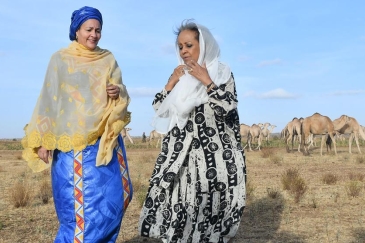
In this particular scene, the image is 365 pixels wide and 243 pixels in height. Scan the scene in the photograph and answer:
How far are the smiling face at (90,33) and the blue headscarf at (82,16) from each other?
0.03 m

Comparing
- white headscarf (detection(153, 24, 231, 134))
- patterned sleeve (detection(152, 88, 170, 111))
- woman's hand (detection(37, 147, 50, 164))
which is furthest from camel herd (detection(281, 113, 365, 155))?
woman's hand (detection(37, 147, 50, 164))

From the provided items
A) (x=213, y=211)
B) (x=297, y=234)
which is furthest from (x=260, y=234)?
(x=213, y=211)

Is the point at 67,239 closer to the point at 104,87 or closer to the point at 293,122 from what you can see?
the point at 104,87

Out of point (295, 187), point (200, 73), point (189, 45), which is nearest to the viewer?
point (200, 73)

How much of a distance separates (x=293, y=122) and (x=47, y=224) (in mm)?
22891

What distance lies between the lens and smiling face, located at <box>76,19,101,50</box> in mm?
3811

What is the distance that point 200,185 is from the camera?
12.5ft

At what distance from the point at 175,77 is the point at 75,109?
0.79m

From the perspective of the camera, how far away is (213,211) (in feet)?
12.7

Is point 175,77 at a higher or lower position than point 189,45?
lower

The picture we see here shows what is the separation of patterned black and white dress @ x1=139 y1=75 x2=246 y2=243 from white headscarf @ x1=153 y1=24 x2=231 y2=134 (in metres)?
0.07

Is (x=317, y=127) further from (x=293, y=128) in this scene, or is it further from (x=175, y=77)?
(x=175, y=77)

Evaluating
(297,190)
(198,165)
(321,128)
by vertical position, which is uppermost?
(321,128)

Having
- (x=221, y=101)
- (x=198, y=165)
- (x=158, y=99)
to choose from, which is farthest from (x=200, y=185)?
(x=158, y=99)
